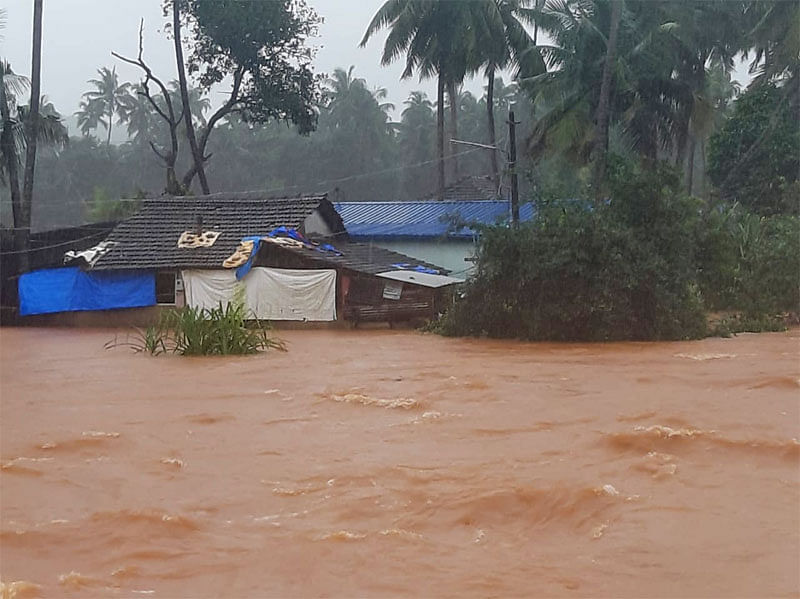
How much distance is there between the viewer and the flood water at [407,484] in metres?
5.24

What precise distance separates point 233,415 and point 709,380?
19.8 feet

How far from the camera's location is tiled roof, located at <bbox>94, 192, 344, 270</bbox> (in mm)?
22406

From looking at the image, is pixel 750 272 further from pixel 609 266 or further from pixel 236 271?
pixel 236 271

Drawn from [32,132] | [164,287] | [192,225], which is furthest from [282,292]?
[32,132]

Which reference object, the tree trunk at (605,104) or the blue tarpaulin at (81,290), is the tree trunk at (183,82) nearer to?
the blue tarpaulin at (81,290)

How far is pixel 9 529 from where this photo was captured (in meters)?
6.21

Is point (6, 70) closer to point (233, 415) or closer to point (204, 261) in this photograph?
point (204, 261)

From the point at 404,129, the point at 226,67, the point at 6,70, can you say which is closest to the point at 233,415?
the point at 6,70

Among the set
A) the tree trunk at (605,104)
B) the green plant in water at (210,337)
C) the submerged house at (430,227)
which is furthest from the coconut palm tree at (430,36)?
Result: the green plant in water at (210,337)

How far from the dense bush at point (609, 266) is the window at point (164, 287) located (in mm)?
8536

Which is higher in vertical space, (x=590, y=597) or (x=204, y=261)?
(x=204, y=261)

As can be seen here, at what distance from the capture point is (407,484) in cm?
712

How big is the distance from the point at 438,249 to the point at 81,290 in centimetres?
969

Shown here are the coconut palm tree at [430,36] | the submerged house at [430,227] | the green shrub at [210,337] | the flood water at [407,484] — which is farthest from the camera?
the coconut palm tree at [430,36]
